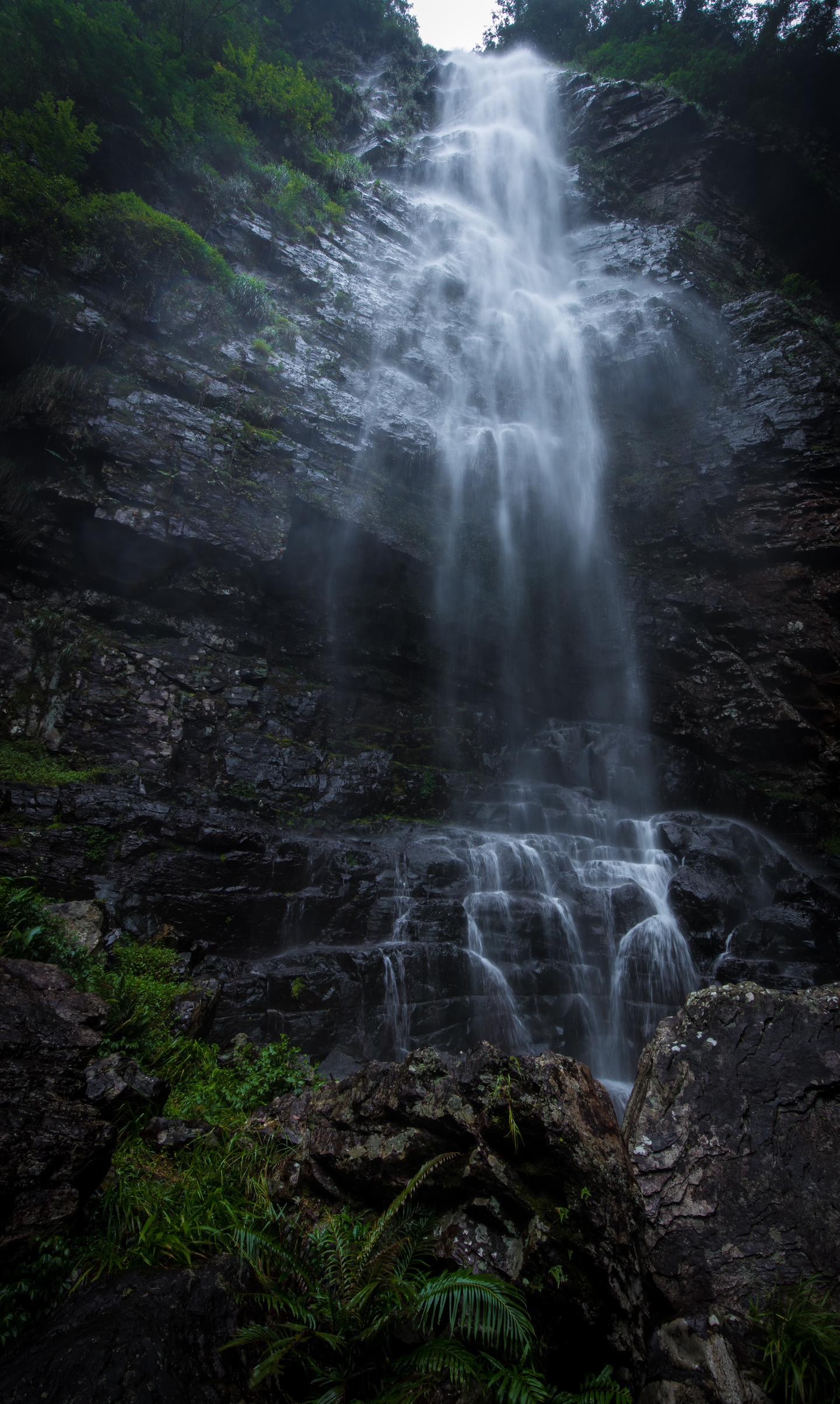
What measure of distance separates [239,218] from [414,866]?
1519 centimetres

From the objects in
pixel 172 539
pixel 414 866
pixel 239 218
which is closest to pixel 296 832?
pixel 414 866

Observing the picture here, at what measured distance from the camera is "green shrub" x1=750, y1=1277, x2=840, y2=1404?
1996 millimetres

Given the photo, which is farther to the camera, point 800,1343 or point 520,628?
point 520,628

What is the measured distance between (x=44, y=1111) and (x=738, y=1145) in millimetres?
3440

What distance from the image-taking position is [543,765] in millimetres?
12523

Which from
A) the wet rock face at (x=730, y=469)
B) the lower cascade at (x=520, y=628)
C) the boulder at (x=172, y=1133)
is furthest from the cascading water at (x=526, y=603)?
the boulder at (x=172, y=1133)

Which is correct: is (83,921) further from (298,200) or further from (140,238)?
(298,200)

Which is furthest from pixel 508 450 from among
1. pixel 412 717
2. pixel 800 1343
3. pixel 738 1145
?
pixel 800 1343

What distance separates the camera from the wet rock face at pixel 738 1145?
2.48 m

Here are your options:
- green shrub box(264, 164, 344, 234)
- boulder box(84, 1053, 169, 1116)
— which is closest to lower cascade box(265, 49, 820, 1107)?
green shrub box(264, 164, 344, 234)

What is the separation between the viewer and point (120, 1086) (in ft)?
11.7

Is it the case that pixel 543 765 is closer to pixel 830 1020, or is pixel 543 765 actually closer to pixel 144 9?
pixel 830 1020

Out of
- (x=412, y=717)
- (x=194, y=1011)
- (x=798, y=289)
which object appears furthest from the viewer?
(x=798, y=289)

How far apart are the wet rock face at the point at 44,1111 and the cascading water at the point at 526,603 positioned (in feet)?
14.1
